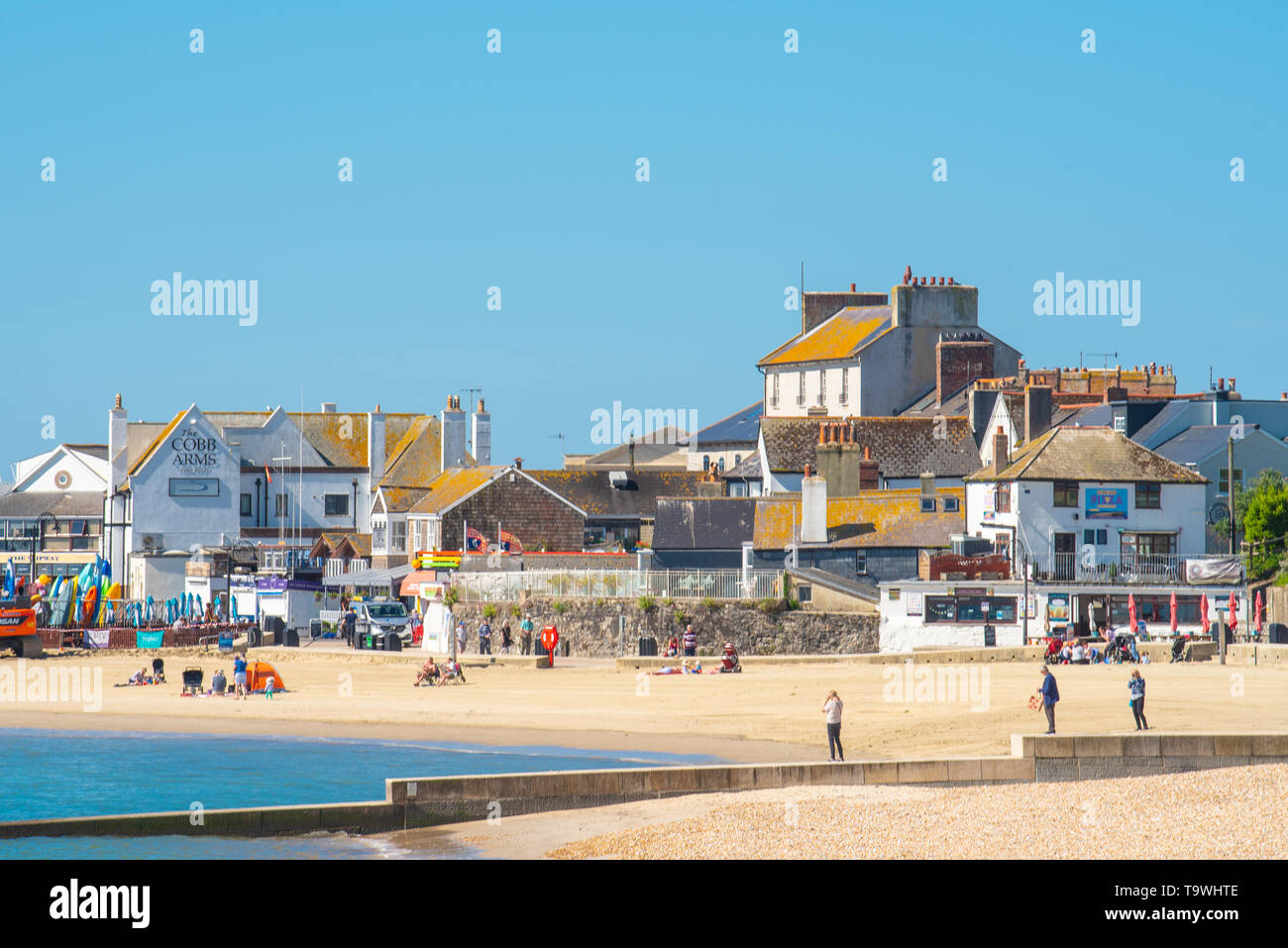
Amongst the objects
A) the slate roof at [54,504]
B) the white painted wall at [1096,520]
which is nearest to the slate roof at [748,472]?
the white painted wall at [1096,520]

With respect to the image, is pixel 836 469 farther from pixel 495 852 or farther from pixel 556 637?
pixel 495 852

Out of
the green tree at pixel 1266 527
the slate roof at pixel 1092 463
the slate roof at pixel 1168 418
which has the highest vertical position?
the slate roof at pixel 1168 418

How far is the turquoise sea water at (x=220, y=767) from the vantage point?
30.6 metres

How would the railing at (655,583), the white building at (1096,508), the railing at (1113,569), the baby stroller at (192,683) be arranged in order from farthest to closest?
1. the railing at (655,583)
2. the white building at (1096,508)
3. the railing at (1113,569)
4. the baby stroller at (192,683)

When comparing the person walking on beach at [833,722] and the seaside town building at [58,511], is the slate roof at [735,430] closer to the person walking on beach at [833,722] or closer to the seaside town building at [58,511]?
the seaside town building at [58,511]

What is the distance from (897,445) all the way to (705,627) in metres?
18.9

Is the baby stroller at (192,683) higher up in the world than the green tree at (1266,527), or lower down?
lower down

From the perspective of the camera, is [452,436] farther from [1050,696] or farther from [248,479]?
[1050,696]

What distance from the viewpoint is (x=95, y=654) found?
194 ft

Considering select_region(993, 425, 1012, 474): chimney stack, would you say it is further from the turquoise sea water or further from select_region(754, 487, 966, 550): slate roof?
the turquoise sea water

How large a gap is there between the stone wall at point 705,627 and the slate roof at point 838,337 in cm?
3380

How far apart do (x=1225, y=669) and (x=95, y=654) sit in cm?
3765

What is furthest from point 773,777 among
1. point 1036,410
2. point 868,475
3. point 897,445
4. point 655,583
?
point 897,445

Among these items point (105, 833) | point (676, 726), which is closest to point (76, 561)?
point (676, 726)
